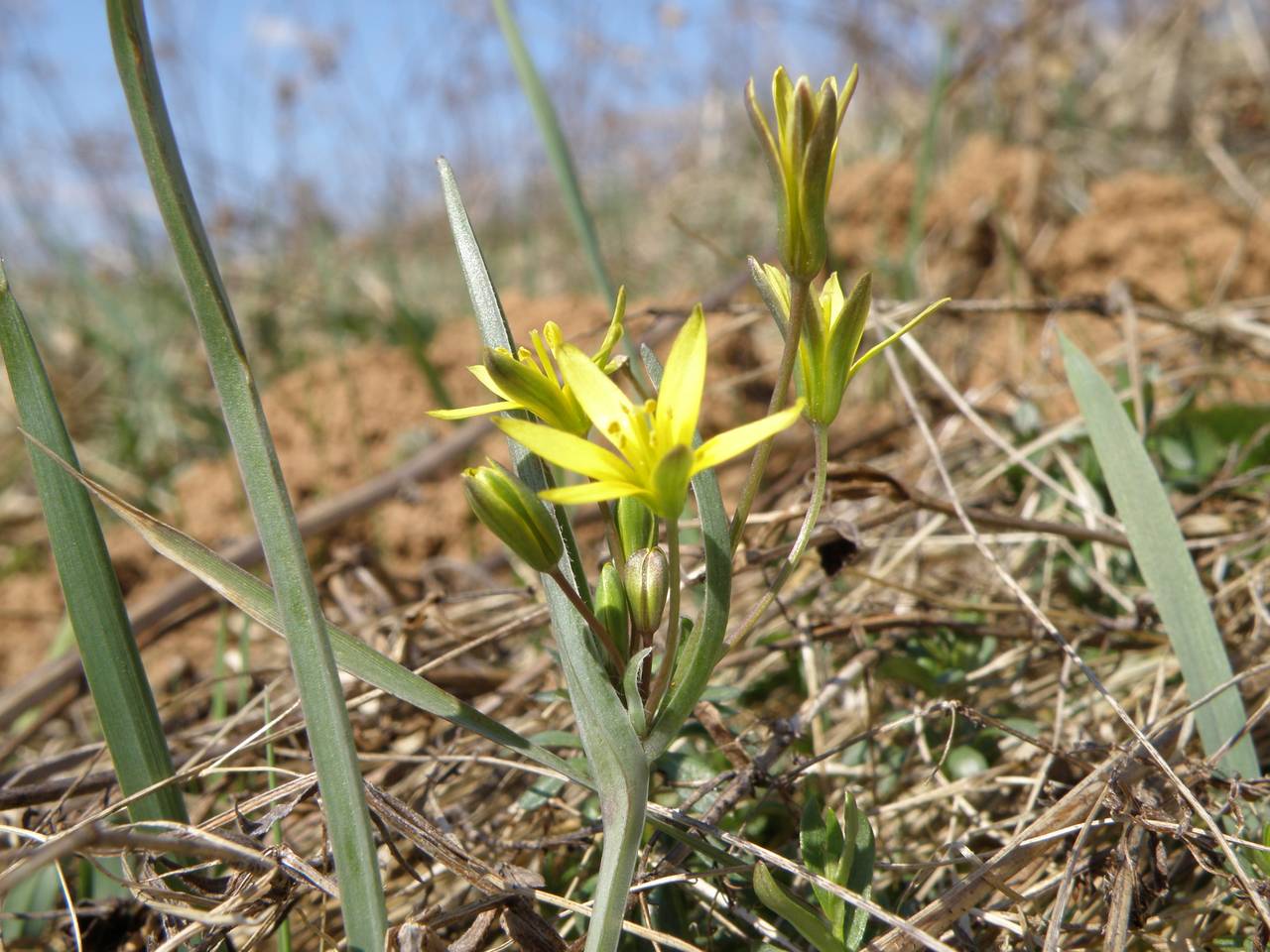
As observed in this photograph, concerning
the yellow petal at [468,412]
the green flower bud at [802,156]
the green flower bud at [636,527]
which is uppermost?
the green flower bud at [802,156]

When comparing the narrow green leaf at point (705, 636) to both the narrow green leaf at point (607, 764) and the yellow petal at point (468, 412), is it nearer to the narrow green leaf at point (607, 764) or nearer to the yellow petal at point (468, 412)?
the narrow green leaf at point (607, 764)

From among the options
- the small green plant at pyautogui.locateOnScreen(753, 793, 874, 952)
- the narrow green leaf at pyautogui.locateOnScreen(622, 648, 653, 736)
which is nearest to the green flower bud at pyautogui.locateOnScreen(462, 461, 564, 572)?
the narrow green leaf at pyautogui.locateOnScreen(622, 648, 653, 736)

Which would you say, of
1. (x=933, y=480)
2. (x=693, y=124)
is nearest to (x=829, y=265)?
(x=933, y=480)

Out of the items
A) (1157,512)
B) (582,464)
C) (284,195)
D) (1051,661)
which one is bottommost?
(1051,661)

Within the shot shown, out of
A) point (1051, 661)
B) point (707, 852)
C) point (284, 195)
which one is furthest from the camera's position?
point (284, 195)

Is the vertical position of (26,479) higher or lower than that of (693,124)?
lower

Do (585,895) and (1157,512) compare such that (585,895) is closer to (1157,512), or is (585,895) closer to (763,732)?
(763,732)

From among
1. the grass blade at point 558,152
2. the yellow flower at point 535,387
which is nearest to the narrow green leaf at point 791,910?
the yellow flower at point 535,387
